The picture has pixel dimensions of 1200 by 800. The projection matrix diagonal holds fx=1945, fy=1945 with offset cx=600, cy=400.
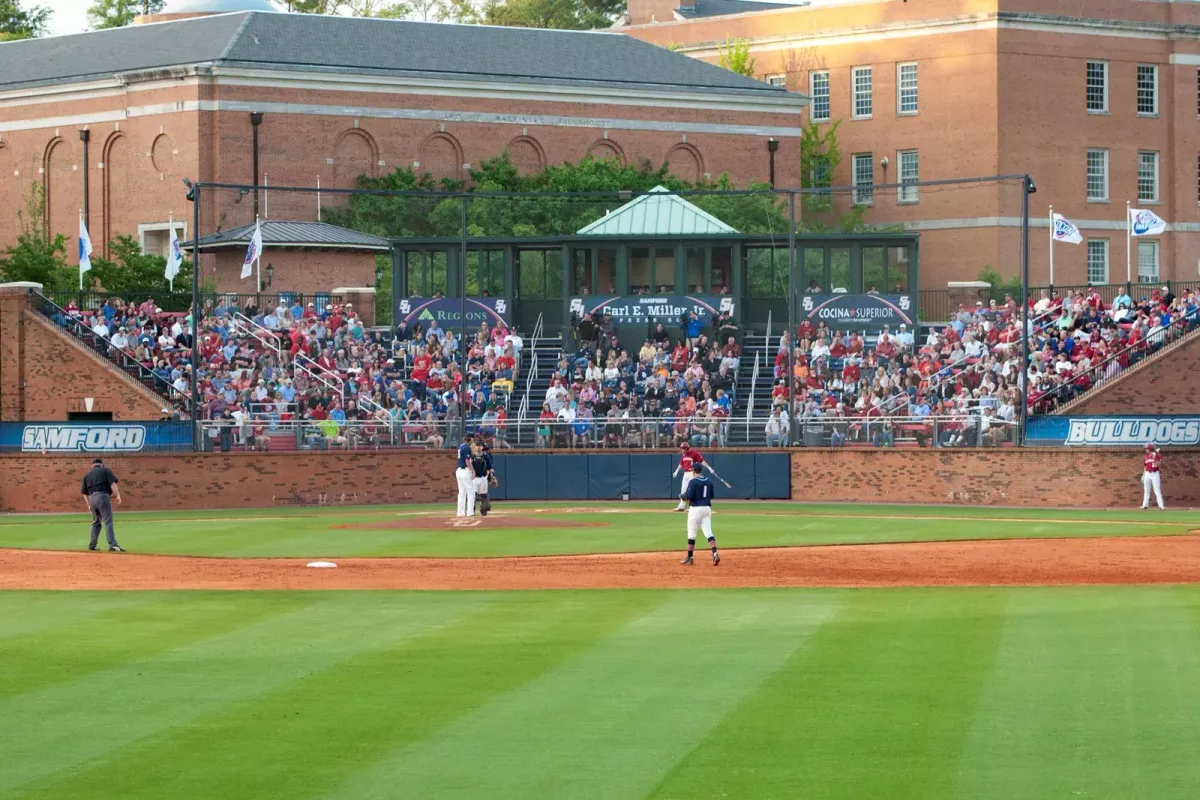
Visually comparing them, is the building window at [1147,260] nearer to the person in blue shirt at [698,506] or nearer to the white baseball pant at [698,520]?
the person in blue shirt at [698,506]

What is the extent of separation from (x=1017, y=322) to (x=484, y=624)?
30.4 meters

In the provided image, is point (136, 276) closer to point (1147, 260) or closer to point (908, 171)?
point (908, 171)

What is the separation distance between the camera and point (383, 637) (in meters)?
21.0

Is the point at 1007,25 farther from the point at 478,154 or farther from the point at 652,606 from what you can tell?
the point at 652,606

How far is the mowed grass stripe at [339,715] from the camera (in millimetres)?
14156

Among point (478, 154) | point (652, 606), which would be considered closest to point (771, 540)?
point (652, 606)

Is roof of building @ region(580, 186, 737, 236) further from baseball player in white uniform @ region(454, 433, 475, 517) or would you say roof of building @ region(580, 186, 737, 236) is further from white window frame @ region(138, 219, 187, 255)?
baseball player in white uniform @ region(454, 433, 475, 517)

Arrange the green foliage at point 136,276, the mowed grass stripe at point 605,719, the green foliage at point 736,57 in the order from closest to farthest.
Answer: the mowed grass stripe at point 605,719, the green foliage at point 136,276, the green foliage at point 736,57

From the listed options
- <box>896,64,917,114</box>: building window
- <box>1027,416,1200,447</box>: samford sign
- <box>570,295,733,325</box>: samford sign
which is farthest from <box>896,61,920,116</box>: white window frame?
<box>1027,416,1200,447</box>: samford sign

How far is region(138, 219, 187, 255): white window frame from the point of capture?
70062 millimetres

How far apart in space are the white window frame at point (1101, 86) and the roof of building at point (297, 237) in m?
30.8

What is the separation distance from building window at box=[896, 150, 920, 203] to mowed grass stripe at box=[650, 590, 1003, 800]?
6032cm

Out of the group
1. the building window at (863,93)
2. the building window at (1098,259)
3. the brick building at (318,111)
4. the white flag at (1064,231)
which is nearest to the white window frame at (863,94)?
the building window at (863,93)

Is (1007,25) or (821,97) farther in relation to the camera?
(821,97)
